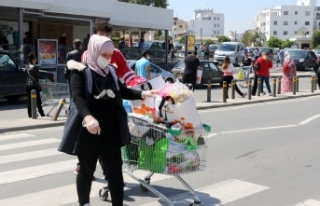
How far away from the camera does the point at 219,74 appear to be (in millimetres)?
26266

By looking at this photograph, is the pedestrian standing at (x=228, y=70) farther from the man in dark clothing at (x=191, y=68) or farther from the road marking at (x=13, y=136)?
the road marking at (x=13, y=136)

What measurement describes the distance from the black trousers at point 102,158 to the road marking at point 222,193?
1.25 m

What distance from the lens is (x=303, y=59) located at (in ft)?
127

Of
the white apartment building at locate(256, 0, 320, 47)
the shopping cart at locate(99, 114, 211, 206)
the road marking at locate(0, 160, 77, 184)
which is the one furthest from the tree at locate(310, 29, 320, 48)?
the shopping cart at locate(99, 114, 211, 206)

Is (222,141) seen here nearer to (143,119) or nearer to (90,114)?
(143,119)

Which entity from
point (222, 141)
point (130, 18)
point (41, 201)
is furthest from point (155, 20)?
point (41, 201)

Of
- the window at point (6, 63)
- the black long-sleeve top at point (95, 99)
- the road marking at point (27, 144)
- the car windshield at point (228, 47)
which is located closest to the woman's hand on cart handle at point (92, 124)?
the black long-sleeve top at point (95, 99)

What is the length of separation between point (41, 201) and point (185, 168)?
1897mm

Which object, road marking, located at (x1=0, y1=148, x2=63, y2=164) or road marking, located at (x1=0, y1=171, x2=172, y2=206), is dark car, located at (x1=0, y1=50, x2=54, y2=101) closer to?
road marking, located at (x1=0, y1=148, x2=63, y2=164)

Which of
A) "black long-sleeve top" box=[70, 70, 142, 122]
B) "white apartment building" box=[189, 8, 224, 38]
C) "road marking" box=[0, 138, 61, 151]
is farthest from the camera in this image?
"white apartment building" box=[189, 8, 224, 38]

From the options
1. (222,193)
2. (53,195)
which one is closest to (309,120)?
(222,193)

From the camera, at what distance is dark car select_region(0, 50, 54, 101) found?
54.4 ft

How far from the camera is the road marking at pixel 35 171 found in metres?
7.24

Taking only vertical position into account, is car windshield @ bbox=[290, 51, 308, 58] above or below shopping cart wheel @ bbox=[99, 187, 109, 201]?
above
